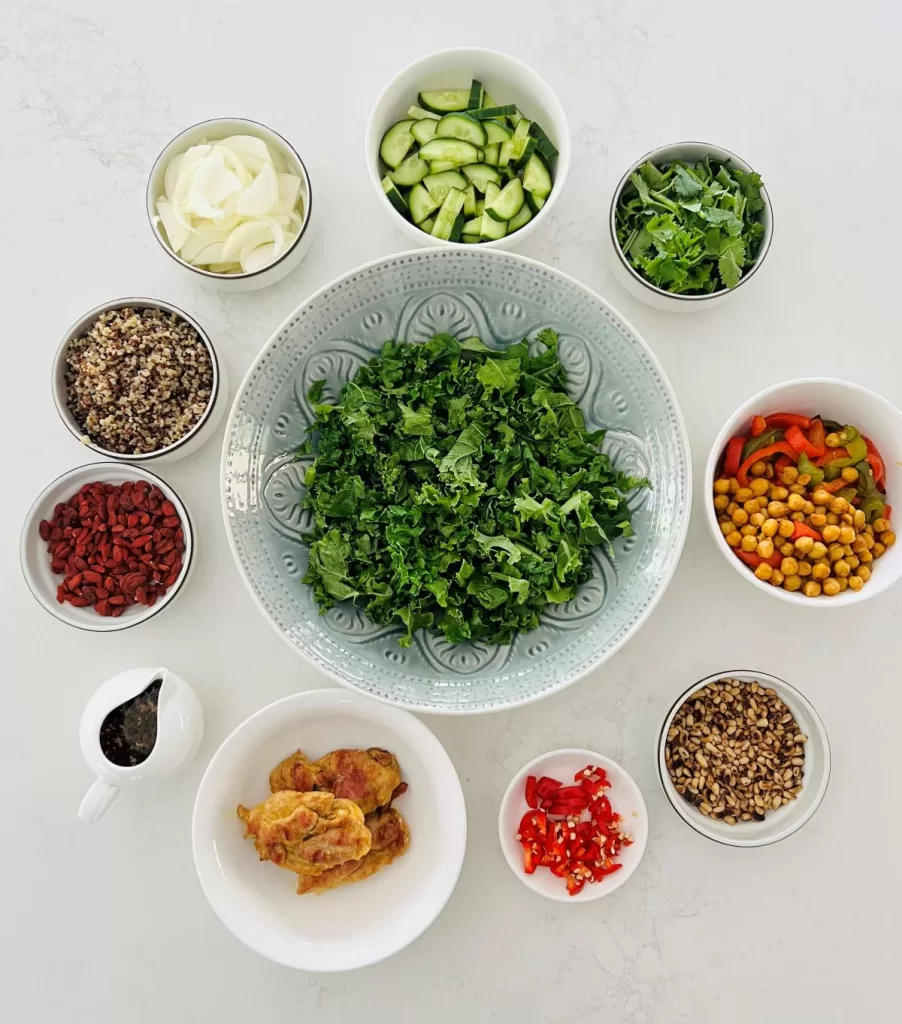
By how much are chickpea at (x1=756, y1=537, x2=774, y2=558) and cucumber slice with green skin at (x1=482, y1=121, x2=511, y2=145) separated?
128 cm

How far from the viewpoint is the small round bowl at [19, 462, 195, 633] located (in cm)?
211

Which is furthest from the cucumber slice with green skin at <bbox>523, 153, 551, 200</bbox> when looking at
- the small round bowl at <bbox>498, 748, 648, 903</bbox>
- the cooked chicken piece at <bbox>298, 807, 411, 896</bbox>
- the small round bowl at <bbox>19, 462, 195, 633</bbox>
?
the cooked chicken piece at <bbox>298, 807, 411, 896</bbox>

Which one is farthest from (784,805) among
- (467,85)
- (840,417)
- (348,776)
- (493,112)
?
(467,85)

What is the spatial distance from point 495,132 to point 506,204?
221 mm

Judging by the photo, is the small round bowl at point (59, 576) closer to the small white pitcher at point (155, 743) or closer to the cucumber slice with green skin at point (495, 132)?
the small white pitcher at point (155, 743)

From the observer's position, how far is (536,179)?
2076 millimetres

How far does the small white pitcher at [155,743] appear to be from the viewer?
2016 mm

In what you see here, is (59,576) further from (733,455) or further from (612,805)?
(733,455)

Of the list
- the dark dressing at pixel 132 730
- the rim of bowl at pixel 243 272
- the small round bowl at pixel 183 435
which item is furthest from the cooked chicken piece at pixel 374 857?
the rim of bowl at pixel 243 272

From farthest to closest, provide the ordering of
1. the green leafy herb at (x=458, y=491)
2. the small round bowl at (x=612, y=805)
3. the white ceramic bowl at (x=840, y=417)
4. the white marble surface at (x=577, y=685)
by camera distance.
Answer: the white marble surface at (x=577, y=685) < the small round bowl at (x=612, y=805) < the white ceramic bowl at (x=840, y=417) < the green leafy herb at (x=458, y=491)

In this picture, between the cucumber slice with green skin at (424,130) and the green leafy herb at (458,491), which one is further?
the cucumber slice with green skin at (424,130)

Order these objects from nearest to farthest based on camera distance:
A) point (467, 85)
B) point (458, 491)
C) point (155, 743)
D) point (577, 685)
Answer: point (458, 491)
point (155, 743)
point (467, 85)
point (577, 685)

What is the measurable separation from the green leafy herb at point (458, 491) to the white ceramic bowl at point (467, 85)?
0.34m

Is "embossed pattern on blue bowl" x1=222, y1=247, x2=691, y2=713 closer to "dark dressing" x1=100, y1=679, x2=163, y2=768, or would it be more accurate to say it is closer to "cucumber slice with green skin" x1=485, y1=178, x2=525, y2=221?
"cucumber slice with green skin" x1=485, y1=178, x2=525, y2=221
